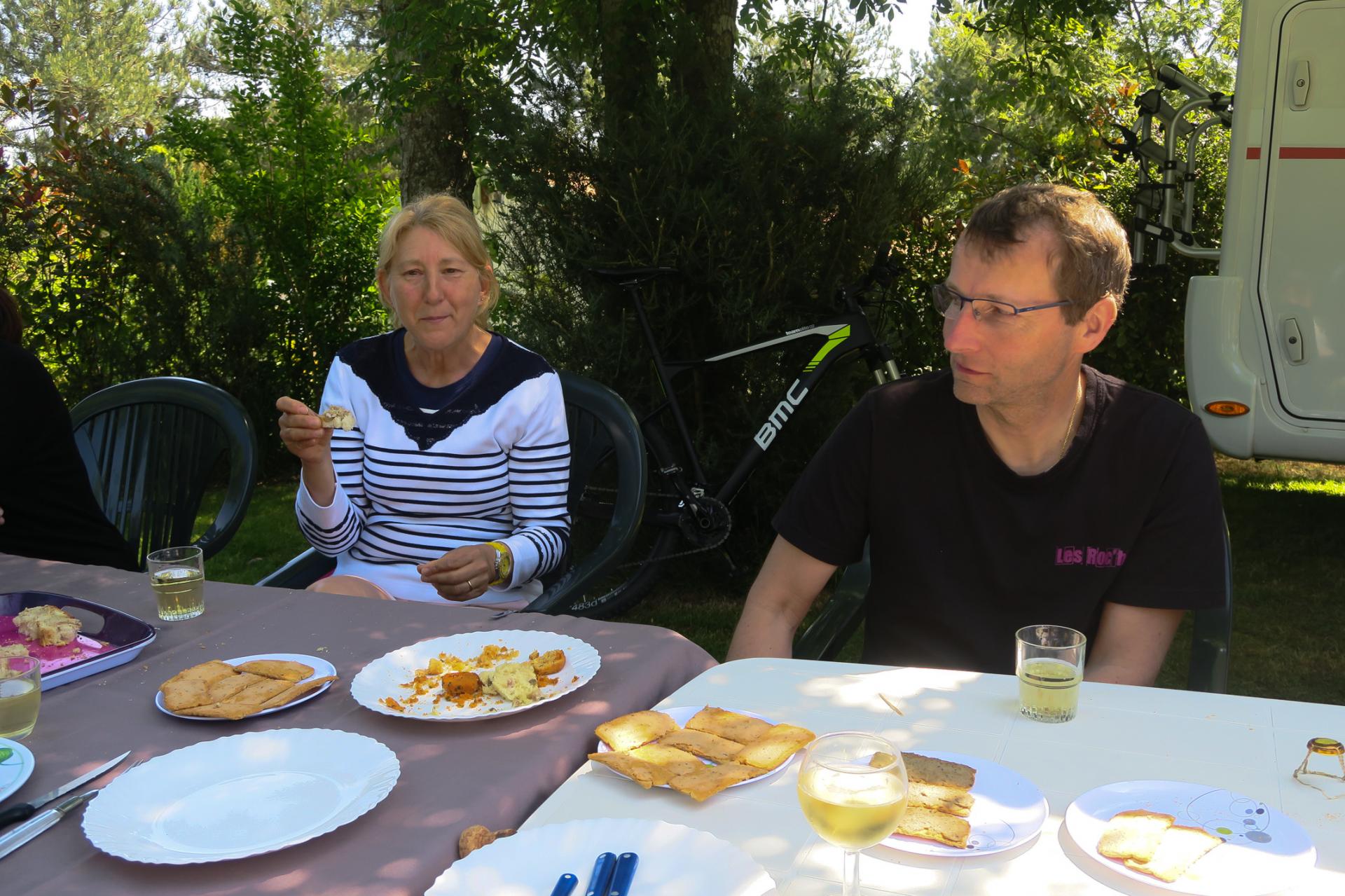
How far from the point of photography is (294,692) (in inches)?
63.4

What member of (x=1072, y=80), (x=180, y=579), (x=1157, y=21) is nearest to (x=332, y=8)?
(x=1157, y=21)

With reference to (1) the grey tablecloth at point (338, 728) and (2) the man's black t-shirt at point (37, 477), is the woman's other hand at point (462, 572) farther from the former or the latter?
(2) the man's black t-shirt at point (37, 477)

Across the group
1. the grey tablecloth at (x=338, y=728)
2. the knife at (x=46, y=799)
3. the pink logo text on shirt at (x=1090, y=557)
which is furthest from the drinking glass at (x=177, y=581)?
the pink logo text on shirt at (x=1090, y=557)

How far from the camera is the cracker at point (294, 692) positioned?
1.58m

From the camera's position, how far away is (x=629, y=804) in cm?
129

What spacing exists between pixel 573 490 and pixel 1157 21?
15.0 metres

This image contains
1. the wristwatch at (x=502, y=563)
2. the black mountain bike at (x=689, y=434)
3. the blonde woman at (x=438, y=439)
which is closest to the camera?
the wristwatch at (x=502, y=563)

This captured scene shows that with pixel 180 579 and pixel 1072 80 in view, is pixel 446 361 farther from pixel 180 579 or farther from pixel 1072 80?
pixel 1072 80

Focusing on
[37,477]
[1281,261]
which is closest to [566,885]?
[37,477]

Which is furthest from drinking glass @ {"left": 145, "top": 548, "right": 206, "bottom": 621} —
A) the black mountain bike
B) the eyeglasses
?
the black mountain bike

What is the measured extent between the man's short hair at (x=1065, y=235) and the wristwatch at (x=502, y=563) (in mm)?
1231

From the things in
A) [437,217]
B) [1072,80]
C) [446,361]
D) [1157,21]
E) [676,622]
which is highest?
[1157,21]

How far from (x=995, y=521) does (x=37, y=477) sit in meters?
2.49

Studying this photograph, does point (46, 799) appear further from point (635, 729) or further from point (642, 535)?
point (642, 535)
